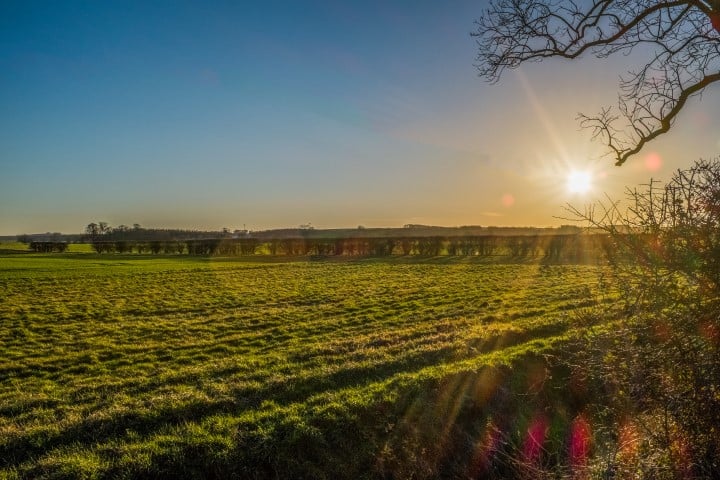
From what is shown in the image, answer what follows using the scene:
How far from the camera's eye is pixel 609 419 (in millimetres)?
5797

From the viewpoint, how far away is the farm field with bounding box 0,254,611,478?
531 centimetres

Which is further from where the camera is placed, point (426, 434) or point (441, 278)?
point (441, 278)

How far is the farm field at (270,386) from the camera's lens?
531 cm

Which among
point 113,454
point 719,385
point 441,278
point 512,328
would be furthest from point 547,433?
point 441,278

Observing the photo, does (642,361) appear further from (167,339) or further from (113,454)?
(167,339)

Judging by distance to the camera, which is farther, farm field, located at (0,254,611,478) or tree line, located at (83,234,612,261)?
tree line, located at (83,234,612,261)

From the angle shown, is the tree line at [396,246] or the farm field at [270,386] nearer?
the farm field at [270,386]

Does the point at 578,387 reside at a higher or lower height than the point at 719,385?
lower

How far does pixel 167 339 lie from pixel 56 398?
5.19m

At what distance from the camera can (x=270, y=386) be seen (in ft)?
24.4

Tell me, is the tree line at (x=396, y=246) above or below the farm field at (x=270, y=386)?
above

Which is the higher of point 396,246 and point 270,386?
point 396,246

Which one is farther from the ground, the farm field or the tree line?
the tree line

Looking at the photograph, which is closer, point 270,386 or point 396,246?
point 270,386
